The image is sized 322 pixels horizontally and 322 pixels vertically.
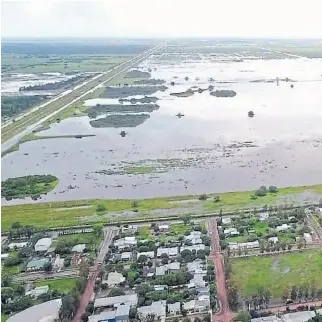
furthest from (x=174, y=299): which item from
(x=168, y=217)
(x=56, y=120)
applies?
(x=56, y=120)

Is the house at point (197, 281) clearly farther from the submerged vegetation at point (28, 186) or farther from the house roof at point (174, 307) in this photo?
the submerged vegetation at point (28, 186)

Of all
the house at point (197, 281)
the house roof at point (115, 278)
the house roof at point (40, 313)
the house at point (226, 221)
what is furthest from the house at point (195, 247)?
the house roof at point (40, 313)

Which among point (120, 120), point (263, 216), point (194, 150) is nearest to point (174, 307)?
point (263, 216)

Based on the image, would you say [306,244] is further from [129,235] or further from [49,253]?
[49,253]

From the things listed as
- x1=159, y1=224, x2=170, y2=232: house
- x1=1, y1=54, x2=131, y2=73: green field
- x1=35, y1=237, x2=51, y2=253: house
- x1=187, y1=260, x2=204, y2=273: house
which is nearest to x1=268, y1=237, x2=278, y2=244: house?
x1=187, y1=260, x2=204, y2=273: house

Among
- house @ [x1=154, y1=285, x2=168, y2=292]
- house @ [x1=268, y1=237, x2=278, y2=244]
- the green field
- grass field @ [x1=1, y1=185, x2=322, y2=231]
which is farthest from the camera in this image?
the green field

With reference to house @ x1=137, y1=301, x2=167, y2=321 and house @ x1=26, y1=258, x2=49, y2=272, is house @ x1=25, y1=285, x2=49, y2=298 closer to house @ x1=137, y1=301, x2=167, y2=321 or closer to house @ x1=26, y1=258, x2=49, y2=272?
house @ x1=26, y1=258, x2=49, y2=272
